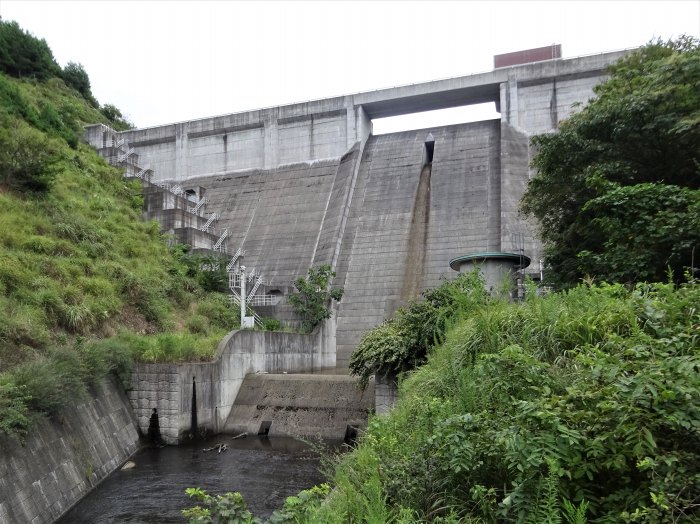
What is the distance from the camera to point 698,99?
8.26 m

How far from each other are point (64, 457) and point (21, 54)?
29.8 metres

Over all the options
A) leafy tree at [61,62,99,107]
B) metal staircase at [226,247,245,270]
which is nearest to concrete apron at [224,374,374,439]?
metal staircase at [226,247,245,270]

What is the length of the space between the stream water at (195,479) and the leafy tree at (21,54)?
2795 cm

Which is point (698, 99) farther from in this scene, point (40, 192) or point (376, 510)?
point (40, 192)

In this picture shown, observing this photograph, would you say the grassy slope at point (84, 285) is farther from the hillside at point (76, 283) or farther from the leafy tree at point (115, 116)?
the leafy tree at point (115, 116)

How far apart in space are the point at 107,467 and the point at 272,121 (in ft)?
73.0

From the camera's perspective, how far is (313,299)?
17.0 metres

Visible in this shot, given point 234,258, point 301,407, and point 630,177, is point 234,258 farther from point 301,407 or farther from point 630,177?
point 630,177

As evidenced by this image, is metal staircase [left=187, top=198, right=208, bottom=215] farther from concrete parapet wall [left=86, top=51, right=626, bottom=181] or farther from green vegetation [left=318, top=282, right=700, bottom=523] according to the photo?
green vegetation [left=318, top=282, right=700, bottom=523]

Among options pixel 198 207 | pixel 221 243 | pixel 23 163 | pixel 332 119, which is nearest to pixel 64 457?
pixel 23 163

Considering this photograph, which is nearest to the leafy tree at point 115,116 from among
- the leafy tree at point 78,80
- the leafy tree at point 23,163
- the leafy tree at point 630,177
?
the leafy tree at point 78,80

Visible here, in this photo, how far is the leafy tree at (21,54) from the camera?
27531 millimetres

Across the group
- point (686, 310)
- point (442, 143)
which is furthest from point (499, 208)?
point (686, 310)

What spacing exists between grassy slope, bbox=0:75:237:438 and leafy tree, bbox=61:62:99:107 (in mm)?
13847
